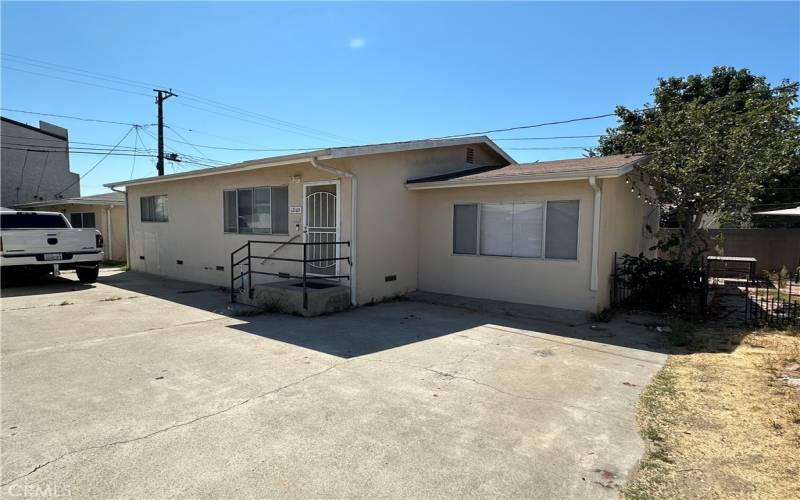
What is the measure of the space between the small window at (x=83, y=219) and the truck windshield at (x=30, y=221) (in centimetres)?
850

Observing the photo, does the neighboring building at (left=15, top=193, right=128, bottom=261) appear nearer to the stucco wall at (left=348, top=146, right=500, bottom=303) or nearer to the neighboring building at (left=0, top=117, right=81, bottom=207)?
the neighboring building at (left=0, top=117, right=81, bottom=207)

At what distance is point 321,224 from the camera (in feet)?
30.0

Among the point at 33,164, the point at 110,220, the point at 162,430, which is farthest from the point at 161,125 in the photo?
the point at 162,430

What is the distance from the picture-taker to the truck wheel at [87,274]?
11.7m

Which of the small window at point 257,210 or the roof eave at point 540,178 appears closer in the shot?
the roof eave at point 540,178

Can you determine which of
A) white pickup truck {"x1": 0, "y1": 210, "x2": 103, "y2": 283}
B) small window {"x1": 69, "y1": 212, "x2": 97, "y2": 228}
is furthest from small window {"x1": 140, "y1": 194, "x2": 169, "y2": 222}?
small window {"x1": 69, "y1": 212, "x2": 97, "y2": 228}

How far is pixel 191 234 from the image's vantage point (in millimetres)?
12125

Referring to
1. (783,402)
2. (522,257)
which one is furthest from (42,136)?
(783,402)

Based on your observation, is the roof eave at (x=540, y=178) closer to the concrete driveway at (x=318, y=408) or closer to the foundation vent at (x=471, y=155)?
the foundation vent at (x=471, y=155)

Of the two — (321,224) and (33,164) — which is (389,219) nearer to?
(321,224)

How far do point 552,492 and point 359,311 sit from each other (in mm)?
5760

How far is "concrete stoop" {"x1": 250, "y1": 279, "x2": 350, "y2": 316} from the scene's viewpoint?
7.70 metres

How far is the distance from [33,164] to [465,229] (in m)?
28.0

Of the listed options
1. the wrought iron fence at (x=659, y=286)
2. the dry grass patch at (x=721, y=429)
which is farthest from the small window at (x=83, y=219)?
the dry grass patch at (x=721, y=429)
